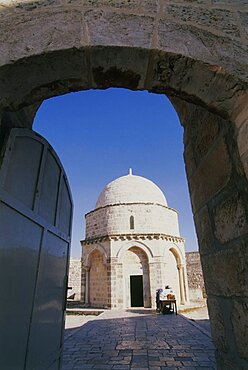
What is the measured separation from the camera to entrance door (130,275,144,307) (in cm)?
1476

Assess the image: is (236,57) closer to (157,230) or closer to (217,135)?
(217,135)

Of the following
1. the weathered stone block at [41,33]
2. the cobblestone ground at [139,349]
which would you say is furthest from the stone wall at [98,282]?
the weathered stone block at [41,33]

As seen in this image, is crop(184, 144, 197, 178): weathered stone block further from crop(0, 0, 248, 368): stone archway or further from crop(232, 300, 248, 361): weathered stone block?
crop(232, 300, 248, 361): weathered stone block

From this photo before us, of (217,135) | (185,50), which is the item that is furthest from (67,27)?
(217,135)

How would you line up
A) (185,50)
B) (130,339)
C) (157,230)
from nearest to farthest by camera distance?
(185,50) < (130,339) < (157,230)

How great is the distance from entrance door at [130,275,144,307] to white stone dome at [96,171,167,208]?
5.20m

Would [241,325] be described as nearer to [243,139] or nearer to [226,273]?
[226,273]

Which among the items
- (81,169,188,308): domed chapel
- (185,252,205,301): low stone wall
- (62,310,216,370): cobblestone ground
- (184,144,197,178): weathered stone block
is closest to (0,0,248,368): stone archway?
(184,144,197,178): weathered stone block

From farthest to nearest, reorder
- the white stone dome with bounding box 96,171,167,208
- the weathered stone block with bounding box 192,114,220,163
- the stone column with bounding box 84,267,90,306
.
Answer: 1. the white stone dome with bounding box 96,171,167,208
2. the stone column with bounding box 84,267,90,306
3. the weathered stone block with bounding box 192,114,220,163

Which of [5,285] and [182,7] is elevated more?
[182,7]

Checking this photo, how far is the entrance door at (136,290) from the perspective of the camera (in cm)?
1476

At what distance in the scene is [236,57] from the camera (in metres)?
1.20

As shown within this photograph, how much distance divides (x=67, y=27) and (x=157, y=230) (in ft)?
49.7

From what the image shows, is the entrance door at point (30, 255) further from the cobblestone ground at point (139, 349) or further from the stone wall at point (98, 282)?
the stone wall at point (98, 282)
